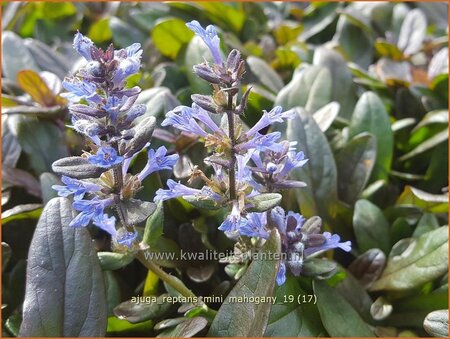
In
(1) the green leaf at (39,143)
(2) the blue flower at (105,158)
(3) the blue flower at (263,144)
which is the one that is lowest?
(1) the green leaf at (39,143)

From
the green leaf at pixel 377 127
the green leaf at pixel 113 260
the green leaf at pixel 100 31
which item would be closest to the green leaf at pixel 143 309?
the green leaf at pixel 113 260

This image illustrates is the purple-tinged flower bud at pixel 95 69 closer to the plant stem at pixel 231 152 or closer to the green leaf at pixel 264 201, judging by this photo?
the plant stem at pixel 231 152

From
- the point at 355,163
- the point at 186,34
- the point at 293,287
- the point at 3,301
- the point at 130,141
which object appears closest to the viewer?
the point at 130,141

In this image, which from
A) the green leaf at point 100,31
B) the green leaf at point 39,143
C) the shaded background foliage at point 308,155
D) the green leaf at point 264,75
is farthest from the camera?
the green leaf at point 100,31

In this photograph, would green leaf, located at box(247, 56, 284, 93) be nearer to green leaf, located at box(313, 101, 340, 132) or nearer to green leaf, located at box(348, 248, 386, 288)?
green leaf, located at box(313, 101, 340, 132)

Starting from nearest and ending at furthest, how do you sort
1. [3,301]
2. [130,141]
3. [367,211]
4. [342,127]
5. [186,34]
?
[130,141], [3,301], [367,211], [342,127], [186,34]

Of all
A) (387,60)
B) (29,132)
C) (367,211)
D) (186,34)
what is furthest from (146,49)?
(367,211)

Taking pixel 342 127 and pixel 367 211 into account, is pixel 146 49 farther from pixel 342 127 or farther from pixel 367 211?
pixel 367 211
